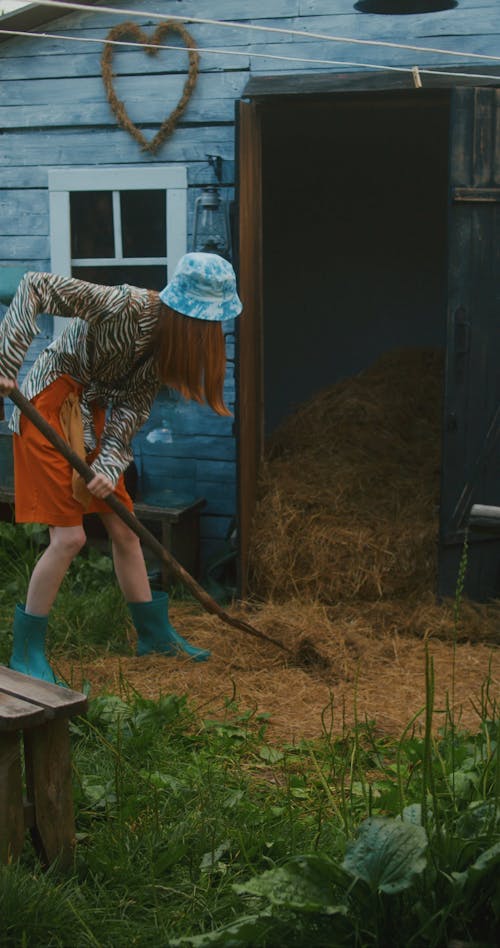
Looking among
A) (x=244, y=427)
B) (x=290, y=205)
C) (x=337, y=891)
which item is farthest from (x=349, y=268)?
(x=337, y=891)

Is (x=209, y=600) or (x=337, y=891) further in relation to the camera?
(x=209, y=600)

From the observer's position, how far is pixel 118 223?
5703mm

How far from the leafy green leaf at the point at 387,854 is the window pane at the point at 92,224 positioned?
4.36m

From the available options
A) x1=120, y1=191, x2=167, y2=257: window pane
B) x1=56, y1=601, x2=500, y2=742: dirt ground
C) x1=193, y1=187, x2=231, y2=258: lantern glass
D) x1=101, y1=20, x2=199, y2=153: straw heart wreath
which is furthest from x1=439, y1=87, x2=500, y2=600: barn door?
x1=120, y1=191, x2=167, y2=257: window pane

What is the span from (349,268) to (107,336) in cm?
386

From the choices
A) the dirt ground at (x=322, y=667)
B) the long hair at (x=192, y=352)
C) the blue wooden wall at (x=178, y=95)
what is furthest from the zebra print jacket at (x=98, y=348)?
the blue wooden wall at (x=178, y=95)

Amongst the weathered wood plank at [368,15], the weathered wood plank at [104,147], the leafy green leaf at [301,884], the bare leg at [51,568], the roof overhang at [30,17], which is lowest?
the leafy green leaf at [301,884]

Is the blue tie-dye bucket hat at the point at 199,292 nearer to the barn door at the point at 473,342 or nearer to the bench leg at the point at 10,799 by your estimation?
the barn door at the point at 473,342

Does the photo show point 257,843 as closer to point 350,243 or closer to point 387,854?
point 387,854

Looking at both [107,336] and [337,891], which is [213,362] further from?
[337,891]

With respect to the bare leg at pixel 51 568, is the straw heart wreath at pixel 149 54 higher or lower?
higher

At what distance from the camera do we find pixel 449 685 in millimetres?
4148

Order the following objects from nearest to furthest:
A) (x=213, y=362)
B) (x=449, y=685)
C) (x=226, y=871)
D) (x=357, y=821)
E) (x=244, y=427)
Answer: (x=226, y=871), (x=357, y=821), (x=213, y=362), (x=449, y=685), (x=244, y=427)

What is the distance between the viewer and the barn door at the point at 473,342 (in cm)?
462
